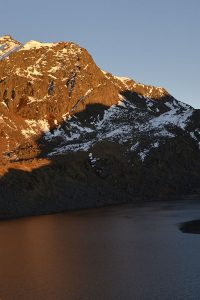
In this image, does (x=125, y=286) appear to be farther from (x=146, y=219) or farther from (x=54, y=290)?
(x=146, y=219)

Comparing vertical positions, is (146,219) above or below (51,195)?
below

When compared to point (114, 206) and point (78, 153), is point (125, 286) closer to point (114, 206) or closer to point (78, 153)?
point (114, 206)

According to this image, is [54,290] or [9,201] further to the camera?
[9,201]

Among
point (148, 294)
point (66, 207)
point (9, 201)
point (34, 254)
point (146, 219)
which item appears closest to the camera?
point (148, 294)

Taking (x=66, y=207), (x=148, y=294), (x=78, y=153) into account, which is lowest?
(x=148, y=294)

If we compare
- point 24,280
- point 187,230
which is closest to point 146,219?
point 187,230

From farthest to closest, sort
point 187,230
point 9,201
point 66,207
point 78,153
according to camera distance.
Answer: point 78,153 < point 66,207 < point 9,201 < point 187,230
